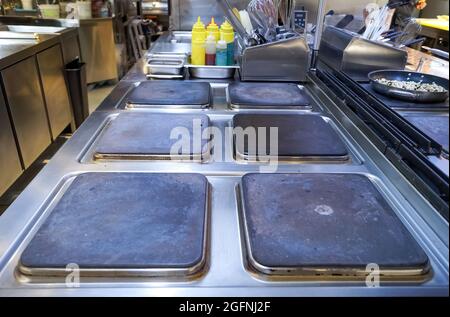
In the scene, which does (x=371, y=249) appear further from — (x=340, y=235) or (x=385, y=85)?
(x=385, y=85)

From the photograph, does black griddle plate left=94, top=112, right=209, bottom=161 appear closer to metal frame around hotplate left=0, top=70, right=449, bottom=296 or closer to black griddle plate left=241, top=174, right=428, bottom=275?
metal frame around hotplate left=0, top=70, right=449, bottom=296

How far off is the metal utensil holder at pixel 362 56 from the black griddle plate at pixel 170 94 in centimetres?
61

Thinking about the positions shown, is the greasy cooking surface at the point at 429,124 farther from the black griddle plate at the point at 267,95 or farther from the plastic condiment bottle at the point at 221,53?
the plastic condiment bottle at the point at 221,53

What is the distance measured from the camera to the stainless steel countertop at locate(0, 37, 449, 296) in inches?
22.4

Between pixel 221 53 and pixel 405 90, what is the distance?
0.85 meters

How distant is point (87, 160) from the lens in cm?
95

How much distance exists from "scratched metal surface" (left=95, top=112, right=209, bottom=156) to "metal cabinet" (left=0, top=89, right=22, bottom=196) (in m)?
1.49

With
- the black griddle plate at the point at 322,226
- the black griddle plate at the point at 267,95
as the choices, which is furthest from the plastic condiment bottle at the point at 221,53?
the black griddle plate at the point at 322,226

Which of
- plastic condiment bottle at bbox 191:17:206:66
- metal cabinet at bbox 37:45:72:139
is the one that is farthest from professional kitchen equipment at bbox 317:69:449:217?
metal cabinet at bbox 37:45:72:139

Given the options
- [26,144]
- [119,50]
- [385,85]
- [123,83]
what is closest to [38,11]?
[119,50]

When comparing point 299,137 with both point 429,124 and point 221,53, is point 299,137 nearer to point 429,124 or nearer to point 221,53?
point 429,124

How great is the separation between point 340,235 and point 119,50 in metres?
5.05

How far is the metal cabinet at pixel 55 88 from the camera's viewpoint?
282cm
